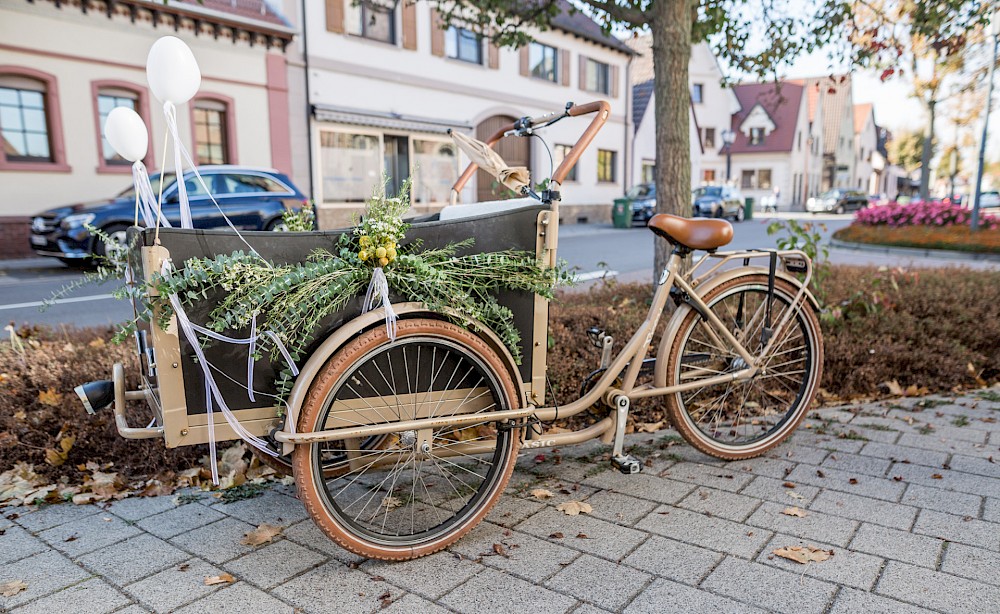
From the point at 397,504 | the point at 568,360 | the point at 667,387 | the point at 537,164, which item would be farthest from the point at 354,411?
the point at 537,164

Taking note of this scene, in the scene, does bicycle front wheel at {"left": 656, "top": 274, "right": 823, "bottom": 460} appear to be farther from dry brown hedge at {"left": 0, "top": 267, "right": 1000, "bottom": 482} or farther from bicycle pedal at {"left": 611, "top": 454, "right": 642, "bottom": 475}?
dry brown hedge at {"left": 0, "top": 267, "right": 1000, "bottom": 482}

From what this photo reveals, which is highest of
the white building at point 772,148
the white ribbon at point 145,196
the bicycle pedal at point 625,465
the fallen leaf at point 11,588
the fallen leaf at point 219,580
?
the white building at point 772,148

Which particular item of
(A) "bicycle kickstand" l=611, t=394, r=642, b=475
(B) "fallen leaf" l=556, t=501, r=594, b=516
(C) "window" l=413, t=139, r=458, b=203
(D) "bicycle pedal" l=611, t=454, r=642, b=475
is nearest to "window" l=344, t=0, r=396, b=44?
(C) "window" l=413, t=139, r=458, b=203

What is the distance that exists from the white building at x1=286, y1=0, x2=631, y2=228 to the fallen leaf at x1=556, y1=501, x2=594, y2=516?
39.8 ft

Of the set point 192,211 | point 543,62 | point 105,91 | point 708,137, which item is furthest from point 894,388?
point 708,137

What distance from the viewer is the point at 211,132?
14.7 m

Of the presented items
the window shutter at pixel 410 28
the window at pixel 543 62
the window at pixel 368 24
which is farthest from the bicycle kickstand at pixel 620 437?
the window at pixel 543 62

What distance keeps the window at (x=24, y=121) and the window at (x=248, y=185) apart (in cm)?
438

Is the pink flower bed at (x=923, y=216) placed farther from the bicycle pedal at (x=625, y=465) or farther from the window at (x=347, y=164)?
the bicycle pedal at (x=625, y=465)

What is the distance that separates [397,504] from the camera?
9.00ft

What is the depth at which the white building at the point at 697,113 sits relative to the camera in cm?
2797

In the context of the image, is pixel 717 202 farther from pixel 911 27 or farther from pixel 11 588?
pixel 11 588

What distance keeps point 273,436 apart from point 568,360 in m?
2.00

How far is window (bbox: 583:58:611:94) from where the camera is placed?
24.5m
